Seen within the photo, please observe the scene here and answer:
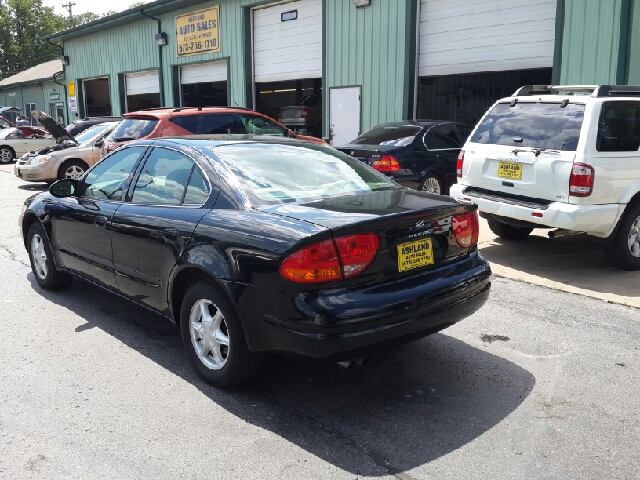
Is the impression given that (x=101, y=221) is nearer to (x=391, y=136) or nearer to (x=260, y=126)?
(x=391, y=136)

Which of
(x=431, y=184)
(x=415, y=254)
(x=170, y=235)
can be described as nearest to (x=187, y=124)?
(x=431, y=184)

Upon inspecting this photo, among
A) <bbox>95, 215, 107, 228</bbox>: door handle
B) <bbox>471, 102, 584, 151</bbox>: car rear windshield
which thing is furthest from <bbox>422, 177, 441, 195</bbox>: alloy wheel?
<bbox>95, 215, 107, 228</bbox>: door handle

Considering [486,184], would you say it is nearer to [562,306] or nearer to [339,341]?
[562,306]

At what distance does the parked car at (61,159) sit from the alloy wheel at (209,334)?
34.0 ft

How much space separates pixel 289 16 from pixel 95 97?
53.9ft

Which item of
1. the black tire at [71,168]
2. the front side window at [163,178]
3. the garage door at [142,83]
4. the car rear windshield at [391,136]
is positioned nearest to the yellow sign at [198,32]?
the garage door at [142,83]

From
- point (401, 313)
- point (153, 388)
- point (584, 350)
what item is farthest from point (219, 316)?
point (584, 350)

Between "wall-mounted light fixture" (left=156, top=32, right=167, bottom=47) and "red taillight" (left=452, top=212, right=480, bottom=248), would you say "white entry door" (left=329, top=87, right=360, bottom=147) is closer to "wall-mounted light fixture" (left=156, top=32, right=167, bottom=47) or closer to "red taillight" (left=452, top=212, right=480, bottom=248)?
"wall-mounted light fixture" (left=156, top=32, right=167, bottom=47)

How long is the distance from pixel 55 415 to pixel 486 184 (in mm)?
5038

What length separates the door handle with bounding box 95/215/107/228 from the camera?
15.4ft

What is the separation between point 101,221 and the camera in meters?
4.75

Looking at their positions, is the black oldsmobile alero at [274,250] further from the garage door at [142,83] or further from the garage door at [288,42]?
the garage door at [142,83]

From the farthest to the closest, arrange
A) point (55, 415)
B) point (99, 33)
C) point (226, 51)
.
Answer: point (99, 33) < point (226, 51) < point (55, 415)

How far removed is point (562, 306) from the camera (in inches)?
213
